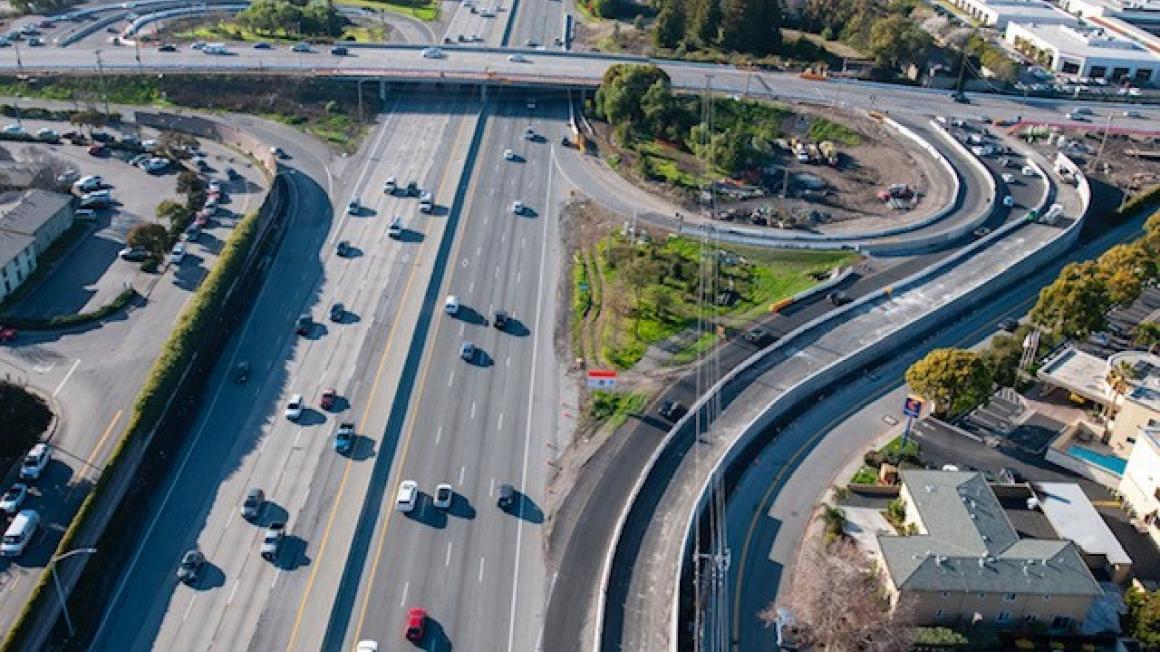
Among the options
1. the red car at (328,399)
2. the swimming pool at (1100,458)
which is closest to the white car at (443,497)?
the red car at (328,399)

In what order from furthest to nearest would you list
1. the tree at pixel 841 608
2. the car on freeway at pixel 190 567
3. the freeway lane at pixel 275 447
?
1. the car on freeway at pixel 190 567
2. the freeway lane at pixel 275 447
3. the tree at pixel 841 608

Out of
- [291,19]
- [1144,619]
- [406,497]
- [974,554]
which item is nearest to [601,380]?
[406,497]

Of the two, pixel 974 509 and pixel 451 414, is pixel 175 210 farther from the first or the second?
pixel 974 509

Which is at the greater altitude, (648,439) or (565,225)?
(565,225)

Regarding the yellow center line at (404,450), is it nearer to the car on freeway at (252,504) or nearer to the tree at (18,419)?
the car on freeway at (252,504)

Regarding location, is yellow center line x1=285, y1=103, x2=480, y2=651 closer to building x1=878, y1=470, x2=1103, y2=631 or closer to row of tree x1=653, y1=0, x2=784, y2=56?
building x1=878, y1=470, x2=1103, y2=631

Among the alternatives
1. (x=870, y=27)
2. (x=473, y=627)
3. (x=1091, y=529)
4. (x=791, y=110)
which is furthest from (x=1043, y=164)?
(x=473, y=627)
